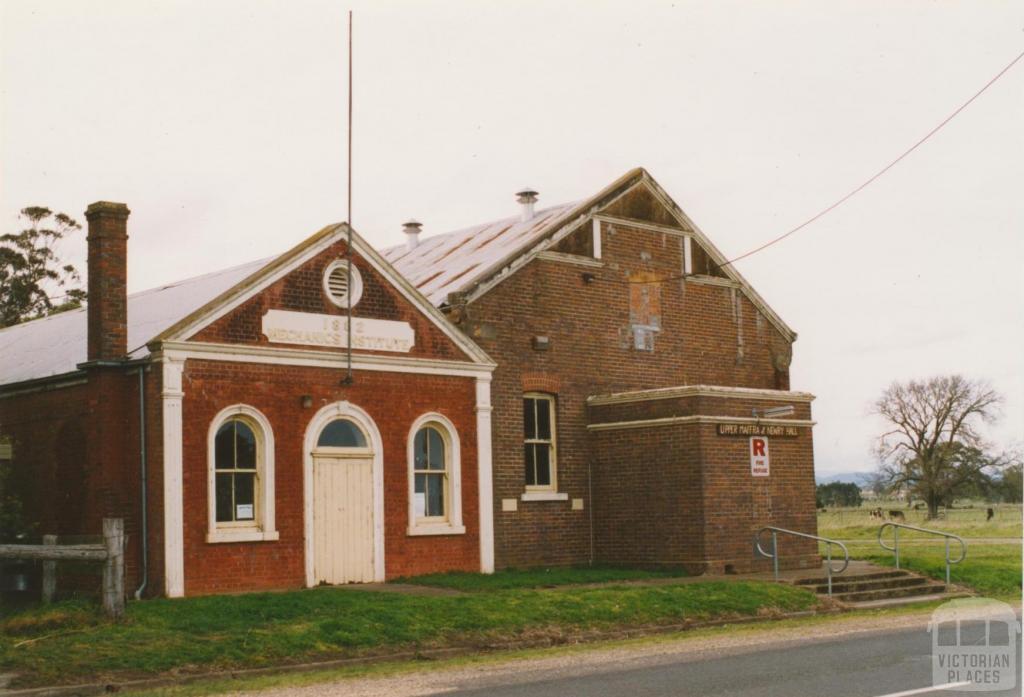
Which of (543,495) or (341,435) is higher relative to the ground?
(341,435)

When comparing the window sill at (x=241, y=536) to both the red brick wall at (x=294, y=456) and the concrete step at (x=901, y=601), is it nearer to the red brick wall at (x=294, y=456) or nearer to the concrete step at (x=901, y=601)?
the red brick wall at (x=294, y=456)

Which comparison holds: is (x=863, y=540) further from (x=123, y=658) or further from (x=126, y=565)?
(x=123, y=658)

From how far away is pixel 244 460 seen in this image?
64.2 feet

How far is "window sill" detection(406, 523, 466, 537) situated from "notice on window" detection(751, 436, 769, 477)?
5.36 m

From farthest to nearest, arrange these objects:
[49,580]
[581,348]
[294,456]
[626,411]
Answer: [581,348] < [626,411] < [294,456] < [49,580]

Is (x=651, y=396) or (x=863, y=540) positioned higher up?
(x=651, y=396)

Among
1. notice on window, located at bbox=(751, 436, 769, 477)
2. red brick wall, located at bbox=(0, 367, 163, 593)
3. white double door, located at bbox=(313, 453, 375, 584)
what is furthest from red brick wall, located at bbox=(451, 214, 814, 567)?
red brick wall, located at bbox=(0, 367, 163, 593)

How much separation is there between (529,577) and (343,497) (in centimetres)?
343

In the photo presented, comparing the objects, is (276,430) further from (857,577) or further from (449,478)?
(857,577)

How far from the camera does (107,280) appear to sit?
19125mm

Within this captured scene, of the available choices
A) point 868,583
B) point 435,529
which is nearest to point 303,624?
point 435,529

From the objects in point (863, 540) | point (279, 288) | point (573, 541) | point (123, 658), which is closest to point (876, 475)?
point (863, 540)

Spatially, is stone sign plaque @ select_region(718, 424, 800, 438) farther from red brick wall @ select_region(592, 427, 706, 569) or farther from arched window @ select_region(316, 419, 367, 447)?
arched window @ select_region(316, 419, 367, 447)

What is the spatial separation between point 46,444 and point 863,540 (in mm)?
25740
